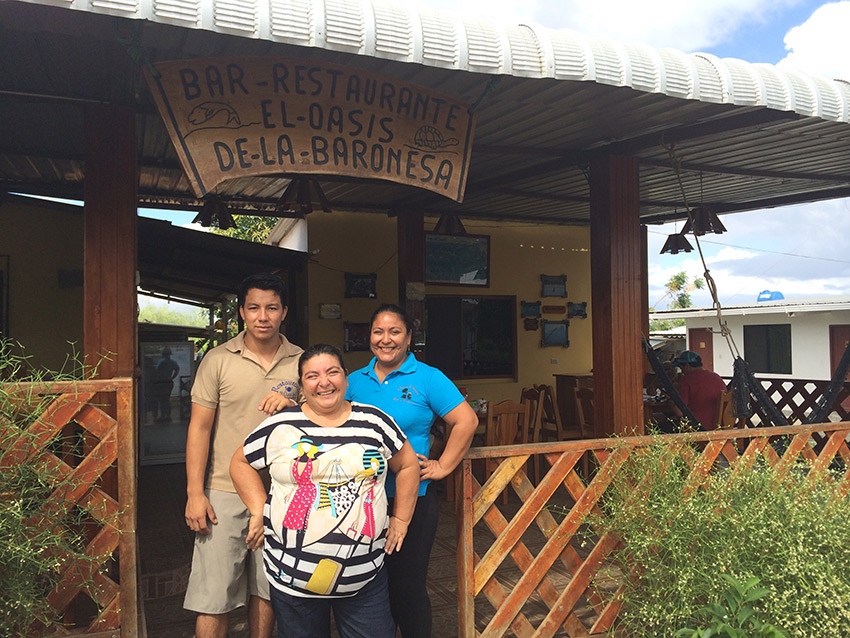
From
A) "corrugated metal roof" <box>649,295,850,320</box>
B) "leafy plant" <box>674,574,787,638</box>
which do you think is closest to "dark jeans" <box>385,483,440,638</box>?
"leafy plant" <box>674,574,787,638</box>

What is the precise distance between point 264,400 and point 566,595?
1664 millimetres

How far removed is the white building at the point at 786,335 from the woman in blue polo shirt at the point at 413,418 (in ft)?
52.9

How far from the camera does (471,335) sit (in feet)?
33.1

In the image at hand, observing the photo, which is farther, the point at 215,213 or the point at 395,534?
the point at 215,213

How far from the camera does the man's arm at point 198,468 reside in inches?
99.0

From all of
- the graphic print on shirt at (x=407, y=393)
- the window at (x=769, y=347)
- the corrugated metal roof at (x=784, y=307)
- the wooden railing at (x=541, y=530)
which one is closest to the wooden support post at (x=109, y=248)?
the graphic print on shirt at (x=407, y=393)

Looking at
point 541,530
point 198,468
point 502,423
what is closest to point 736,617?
point 541,530

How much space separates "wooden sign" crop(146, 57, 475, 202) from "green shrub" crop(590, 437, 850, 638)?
5.83 ft

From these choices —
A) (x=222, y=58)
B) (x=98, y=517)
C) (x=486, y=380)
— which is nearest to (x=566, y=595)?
(x=98, y=517)

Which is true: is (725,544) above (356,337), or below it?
below

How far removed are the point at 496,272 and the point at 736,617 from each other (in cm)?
789

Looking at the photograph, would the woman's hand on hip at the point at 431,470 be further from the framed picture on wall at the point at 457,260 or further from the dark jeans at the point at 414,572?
the framed picture on wall at the point at 457,260

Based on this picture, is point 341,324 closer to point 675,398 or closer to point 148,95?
point 675,398

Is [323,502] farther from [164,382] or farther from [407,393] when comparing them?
[164,382]
